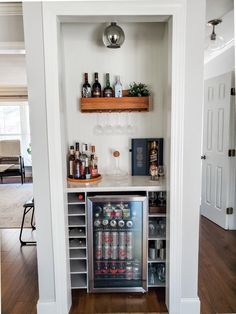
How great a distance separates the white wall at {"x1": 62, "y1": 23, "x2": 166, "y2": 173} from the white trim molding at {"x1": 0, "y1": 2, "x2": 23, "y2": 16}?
0.52 meters

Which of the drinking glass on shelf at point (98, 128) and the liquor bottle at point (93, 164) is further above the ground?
the drinking glass on shelf at point (98, 128)

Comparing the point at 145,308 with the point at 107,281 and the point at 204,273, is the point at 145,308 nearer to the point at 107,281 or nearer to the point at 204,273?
the point at 107,281

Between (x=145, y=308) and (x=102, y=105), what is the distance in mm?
1677

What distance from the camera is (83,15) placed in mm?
1816

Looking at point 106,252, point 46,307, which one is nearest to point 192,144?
point 106,252

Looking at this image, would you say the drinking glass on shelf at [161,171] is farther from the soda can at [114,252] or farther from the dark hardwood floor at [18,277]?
the dark hardwood floor at [18,277]

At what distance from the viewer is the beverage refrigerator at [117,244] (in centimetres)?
222

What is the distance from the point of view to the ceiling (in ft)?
7.80

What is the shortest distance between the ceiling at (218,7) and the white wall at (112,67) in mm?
517

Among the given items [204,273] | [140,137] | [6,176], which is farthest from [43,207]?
[6,176]

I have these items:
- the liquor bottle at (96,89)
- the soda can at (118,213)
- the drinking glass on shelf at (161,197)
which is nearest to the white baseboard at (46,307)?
the soda can at (118,213)

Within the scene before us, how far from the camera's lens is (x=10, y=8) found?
2.49 metres

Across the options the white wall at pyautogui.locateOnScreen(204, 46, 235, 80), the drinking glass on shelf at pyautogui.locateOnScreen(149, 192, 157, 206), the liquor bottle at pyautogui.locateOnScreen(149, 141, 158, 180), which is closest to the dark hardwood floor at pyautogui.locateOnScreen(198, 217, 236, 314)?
the drinking glass on shelf at pyautogui.locateOnScreen(149, 192, 157, 206)

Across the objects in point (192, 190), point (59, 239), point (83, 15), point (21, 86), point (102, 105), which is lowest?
point (59, 239)
